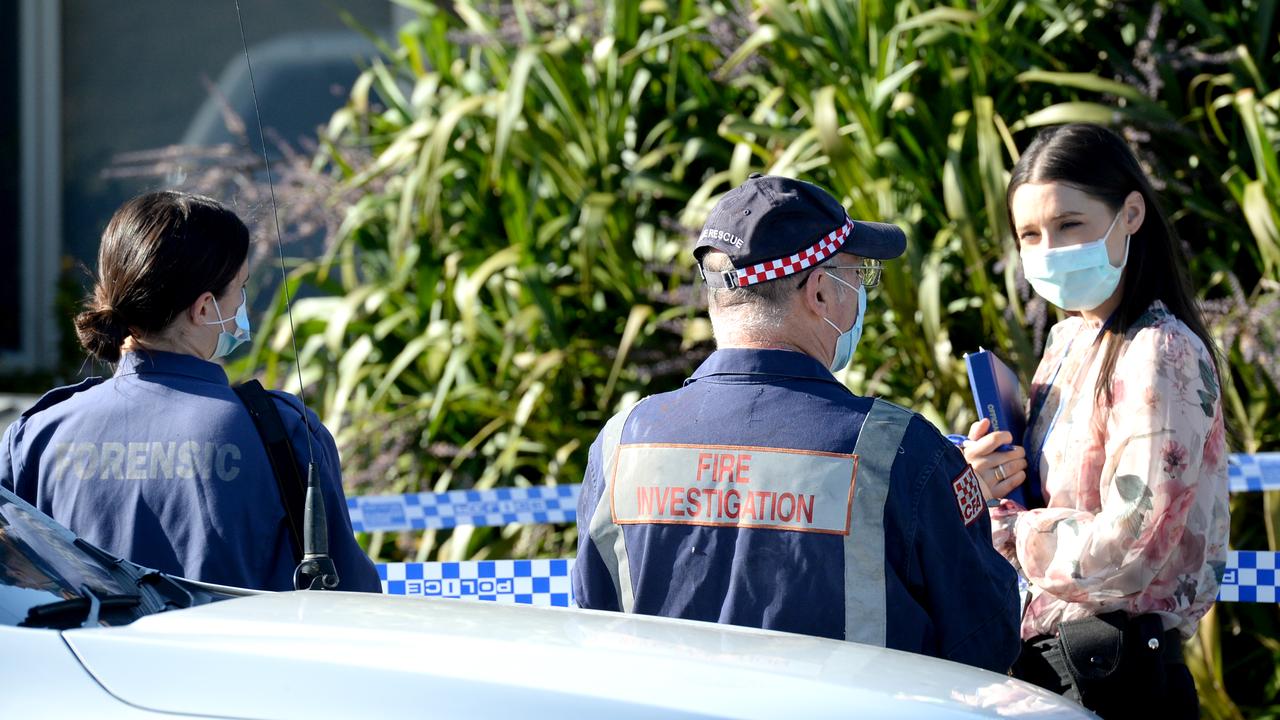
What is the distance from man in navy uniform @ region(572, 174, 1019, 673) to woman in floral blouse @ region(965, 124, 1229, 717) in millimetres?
331

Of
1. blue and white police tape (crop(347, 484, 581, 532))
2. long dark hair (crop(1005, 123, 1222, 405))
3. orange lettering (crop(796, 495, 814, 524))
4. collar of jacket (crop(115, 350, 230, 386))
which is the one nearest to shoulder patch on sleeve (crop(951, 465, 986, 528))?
orange lettering (crop(796, 495, 814, 524))

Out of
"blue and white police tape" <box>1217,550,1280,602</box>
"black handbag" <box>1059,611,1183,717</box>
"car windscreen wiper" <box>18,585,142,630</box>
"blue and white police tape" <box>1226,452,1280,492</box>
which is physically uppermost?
"car windscreen wiper" <box>18,585,142,630</box>

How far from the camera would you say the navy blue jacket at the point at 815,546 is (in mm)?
2020

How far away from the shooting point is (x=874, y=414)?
81.1 inches

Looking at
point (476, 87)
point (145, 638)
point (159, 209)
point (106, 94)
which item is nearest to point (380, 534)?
point (476, 87)

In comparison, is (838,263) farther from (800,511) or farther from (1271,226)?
(1271,226)

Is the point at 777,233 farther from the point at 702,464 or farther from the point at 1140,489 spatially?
the point at 1140,489

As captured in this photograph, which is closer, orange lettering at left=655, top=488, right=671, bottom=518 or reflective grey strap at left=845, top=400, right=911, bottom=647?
reflective grey strap at left=845, top=400, right=911, bottom=647

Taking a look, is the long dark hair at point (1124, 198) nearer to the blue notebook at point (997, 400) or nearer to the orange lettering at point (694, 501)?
the blue notebook at point (997, 400)

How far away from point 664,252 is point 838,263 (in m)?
2.77

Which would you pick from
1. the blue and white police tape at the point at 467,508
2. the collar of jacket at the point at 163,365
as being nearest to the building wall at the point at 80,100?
the blue and white police tape at the point at 467,508

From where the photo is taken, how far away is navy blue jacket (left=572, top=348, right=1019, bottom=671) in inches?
79.5

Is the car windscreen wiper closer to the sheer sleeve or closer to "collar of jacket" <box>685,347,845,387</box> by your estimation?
"collar of jacket" <box>685,347,845,387</box>

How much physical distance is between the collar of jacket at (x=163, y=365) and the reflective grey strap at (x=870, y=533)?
129cm
